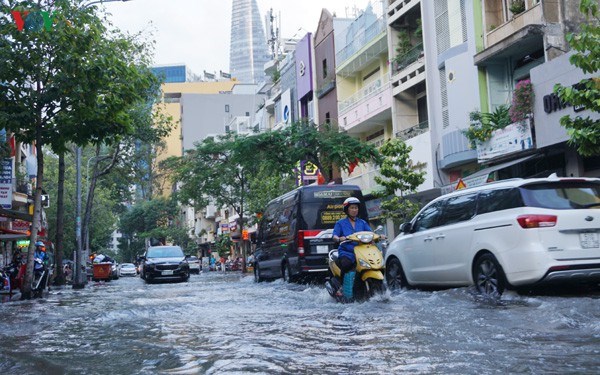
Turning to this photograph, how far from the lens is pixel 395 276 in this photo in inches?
512

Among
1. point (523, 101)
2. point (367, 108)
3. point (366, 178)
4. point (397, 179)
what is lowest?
point (397, 179)

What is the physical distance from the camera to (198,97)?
9875 centimetres

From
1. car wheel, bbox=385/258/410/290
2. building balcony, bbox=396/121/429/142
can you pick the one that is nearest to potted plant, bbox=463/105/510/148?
building balcony, bbox=396/121/429/142

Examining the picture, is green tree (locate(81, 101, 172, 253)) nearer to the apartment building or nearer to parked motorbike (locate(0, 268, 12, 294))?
the apartment building

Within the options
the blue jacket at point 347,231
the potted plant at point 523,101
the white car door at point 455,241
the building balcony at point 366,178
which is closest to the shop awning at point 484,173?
the potted plant at point 523,101

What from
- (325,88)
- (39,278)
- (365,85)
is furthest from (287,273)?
(325,88)

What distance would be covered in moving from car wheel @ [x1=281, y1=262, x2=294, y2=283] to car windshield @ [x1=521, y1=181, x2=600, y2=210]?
8.85 m

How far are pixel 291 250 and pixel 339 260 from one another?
7045 mm

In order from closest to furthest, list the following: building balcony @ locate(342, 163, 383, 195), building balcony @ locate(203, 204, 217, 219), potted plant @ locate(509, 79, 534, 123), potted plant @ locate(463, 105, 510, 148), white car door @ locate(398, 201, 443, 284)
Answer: white car door @ locate(398, 201, 443, 284) < potted plant @ locate(509, 79, 534, 123) < potted plant @ locate(463, 105, 510, 148) < building balcony @ locate(342, 163, 383, 195) < building balcony @ locate(203, 204, 217, 219)

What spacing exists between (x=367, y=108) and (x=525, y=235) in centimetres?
2644

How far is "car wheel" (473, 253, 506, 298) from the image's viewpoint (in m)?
9.59

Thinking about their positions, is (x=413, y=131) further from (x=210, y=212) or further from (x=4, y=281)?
(x=210, y=212)

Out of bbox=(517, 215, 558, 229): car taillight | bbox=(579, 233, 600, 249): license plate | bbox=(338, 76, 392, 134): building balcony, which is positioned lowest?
bbox=(579, 233, 600, 249): license plate

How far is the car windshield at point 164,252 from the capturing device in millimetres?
28859
